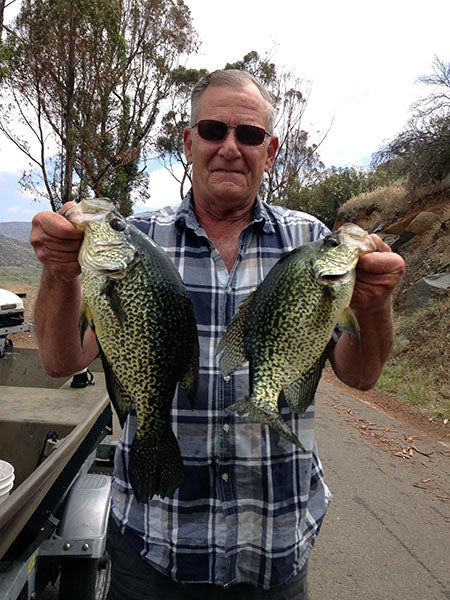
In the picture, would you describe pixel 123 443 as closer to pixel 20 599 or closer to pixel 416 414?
pixel 20 599

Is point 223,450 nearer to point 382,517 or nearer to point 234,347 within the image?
point 234,347

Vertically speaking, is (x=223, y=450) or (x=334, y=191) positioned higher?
(x=334, y=191)

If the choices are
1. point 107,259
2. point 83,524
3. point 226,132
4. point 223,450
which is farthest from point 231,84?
point 83,524

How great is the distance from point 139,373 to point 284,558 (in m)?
0.97

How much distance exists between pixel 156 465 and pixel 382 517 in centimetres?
389

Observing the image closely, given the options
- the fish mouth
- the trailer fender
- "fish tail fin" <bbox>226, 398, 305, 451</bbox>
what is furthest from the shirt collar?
the trailer fender

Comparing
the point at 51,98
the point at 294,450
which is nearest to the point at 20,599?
the point at 294,450

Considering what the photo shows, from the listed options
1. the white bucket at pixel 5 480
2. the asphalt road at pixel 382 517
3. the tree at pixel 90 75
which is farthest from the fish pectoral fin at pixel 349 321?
the tree at pixel 90 75

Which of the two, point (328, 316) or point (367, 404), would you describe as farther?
point (367, 404)

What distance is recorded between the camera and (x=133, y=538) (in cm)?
200

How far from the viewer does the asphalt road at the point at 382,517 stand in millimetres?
3893

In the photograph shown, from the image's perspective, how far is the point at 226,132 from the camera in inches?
84.0

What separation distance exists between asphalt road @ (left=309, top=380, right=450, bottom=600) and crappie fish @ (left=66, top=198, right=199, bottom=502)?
109 inches

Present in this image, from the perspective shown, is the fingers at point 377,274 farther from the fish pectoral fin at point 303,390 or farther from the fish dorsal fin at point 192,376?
the fish dorsal fin at point 192,376
